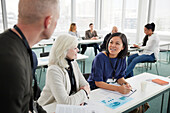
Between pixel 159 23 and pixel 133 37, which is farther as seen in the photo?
pixel 133 37

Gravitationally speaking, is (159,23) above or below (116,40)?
above

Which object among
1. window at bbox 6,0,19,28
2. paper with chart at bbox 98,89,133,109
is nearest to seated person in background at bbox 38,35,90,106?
paper with chart at bbox 98,89,133,109

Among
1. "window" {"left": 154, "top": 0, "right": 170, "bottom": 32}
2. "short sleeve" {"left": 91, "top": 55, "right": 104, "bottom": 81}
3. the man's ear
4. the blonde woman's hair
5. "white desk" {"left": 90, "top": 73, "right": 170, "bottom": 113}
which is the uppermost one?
"window" {"left": 154, "top": 0, "right": 170, "bottom": 32}

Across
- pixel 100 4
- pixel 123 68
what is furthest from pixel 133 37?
pixel 123 68

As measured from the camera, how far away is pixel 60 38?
5.18 ft

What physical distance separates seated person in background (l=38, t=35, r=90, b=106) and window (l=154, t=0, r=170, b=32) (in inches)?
309

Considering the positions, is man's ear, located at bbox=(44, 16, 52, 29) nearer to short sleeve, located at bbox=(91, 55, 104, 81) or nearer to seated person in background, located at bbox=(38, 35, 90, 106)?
seated person in background, located at bbox=(38, 35, 90, 106)

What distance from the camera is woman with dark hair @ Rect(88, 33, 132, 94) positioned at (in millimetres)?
2021

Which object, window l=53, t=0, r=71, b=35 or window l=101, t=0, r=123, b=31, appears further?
window l=101, t=0, r=123, b=31

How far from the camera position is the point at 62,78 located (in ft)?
5.08

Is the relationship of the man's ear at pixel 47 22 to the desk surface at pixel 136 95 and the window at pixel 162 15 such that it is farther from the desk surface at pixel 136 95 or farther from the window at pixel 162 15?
the window at pixel 162 15

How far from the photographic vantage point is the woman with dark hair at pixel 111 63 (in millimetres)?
2021

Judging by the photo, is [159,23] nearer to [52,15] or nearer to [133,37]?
[133,37]

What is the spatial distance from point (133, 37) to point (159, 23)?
1.52m
